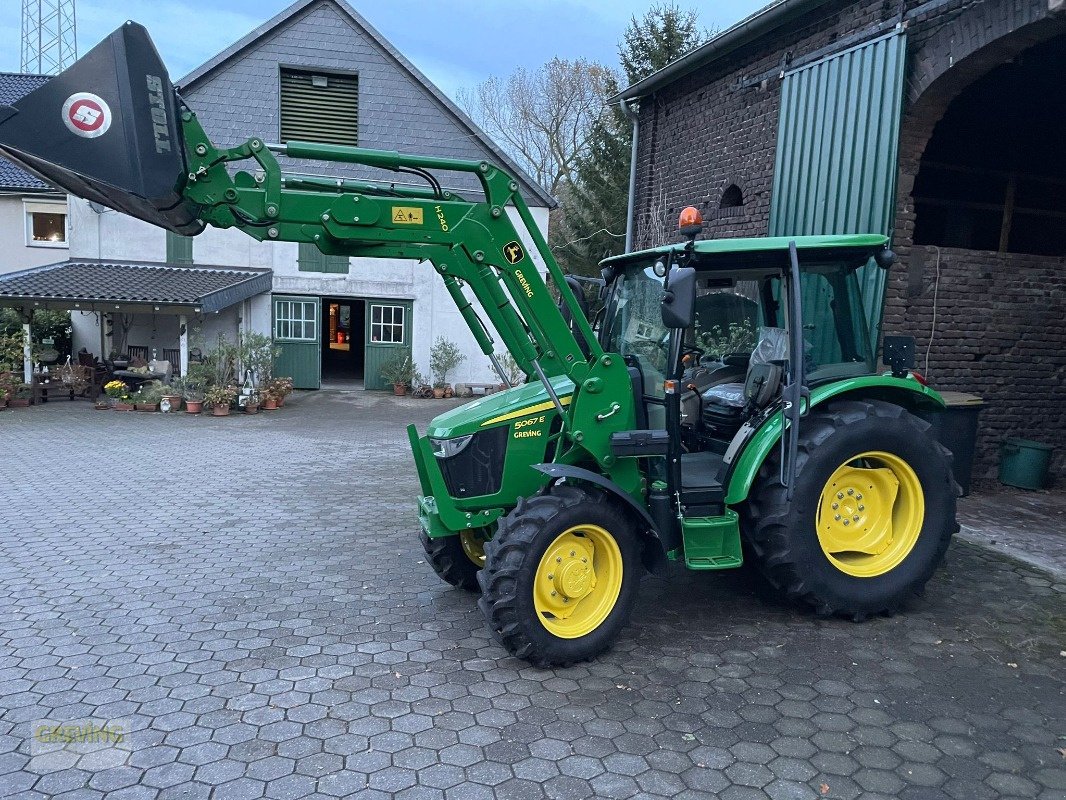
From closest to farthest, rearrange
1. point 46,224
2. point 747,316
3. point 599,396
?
point 599,396 < point 747,316 < point 46,224

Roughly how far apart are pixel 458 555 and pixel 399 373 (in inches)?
533

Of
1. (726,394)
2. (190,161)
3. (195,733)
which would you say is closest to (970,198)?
(726,394)

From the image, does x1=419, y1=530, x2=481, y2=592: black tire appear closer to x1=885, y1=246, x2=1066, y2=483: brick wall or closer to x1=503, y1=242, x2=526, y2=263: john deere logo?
x1=503, y1=242, x2=526, y2=263: john deere logo

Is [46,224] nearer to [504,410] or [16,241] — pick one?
[16,241]

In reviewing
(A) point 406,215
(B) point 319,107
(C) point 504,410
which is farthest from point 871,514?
(B) point 319,107

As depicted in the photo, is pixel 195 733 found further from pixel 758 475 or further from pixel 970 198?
pixel 970 198

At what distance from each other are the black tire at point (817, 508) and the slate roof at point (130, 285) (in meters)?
13.1

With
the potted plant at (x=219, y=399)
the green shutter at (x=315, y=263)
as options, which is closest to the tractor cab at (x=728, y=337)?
the potted plant at (x=219, y=399)

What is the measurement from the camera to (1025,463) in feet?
25.6

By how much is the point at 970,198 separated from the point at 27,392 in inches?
634

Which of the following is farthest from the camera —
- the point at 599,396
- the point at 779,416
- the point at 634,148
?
the point at 634,148

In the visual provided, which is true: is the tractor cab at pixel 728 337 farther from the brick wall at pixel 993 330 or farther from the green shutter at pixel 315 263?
the green shutter at pixel 315 263

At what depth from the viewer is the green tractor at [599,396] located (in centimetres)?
341

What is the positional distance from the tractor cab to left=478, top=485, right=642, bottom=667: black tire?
59 centimetres
